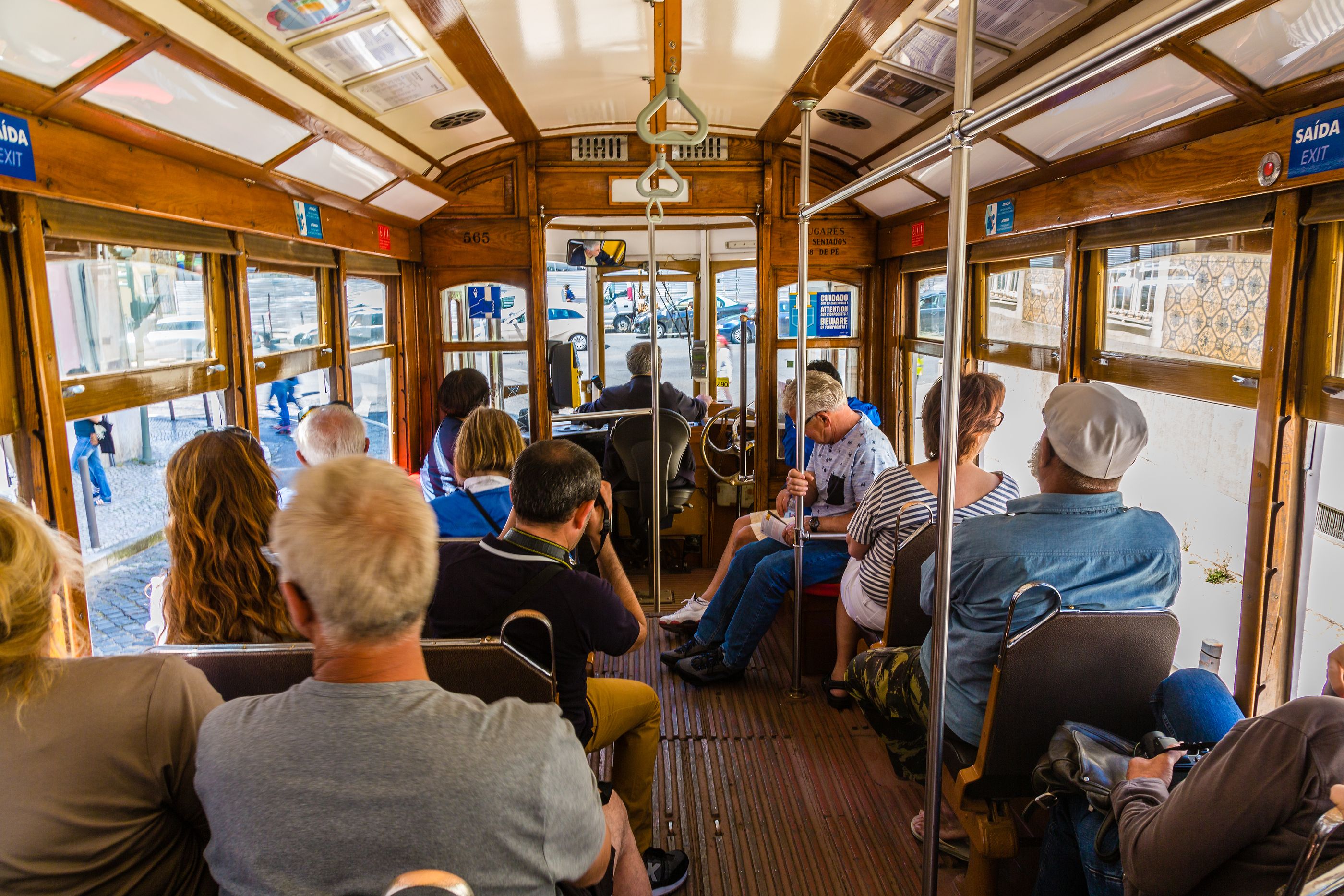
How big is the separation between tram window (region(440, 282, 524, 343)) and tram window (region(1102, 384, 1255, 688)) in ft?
11.7

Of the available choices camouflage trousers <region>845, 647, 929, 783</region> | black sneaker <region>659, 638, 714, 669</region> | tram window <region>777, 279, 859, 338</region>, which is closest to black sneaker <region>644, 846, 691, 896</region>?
camouflage trousers <region>845, 647, 929, 783</region>

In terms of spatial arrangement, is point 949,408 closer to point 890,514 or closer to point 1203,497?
point 890,514

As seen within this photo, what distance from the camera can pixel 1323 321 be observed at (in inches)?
84.2

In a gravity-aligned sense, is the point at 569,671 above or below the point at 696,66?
below

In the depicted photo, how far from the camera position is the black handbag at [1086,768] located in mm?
1664

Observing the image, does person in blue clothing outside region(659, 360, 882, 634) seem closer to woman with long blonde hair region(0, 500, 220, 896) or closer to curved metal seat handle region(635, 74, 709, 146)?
curved metal seat handle region(635, 74, 709, 146)

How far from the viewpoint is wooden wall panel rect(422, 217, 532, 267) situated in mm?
5168

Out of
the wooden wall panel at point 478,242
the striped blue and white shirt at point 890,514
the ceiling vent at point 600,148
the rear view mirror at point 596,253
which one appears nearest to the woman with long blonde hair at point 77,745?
the striped blue and white shirt at point 890,514

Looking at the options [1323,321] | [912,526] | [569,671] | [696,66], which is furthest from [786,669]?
[696,66]

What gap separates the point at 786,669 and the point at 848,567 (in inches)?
31.5

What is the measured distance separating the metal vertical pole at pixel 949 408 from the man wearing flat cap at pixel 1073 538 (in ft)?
0.92

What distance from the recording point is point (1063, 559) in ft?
6.26

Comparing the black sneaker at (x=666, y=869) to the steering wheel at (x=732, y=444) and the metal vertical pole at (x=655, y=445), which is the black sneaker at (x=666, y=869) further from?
the steering wheel at (x=732, y=444)

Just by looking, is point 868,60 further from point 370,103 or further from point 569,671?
point 569,671
